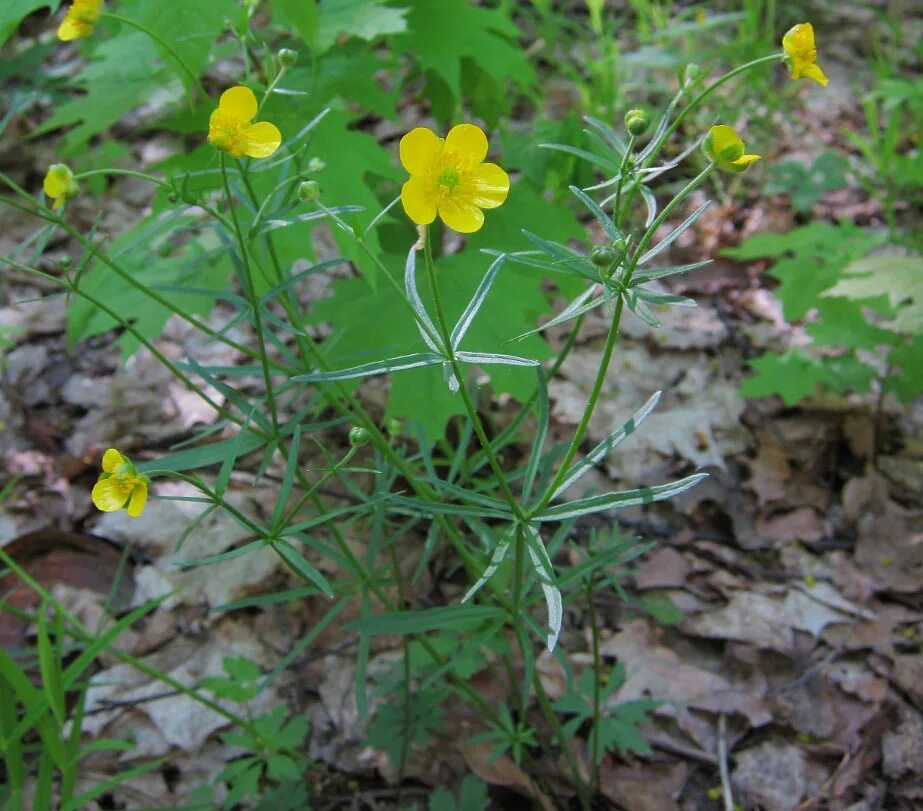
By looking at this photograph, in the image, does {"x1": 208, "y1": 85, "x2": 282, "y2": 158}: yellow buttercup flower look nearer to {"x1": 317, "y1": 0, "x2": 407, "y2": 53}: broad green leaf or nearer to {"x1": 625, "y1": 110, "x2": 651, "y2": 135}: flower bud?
{"x1": 625, "y1": 110, "x2": 651, "y2": 135}: flower bud

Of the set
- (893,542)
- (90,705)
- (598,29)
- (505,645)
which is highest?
(598,29)

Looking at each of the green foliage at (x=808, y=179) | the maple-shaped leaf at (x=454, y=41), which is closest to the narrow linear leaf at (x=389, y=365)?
the maple-shaped leaf at (x=454, y=41)

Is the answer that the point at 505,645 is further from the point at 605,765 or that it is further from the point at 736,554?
the point at 736,554

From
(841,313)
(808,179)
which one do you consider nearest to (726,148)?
(841,313)

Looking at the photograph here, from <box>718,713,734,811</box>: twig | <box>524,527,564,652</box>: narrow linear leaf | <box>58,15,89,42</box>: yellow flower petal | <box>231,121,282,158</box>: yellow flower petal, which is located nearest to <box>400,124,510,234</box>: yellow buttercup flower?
<box>231,121,282,158</box>: yellow flower petal

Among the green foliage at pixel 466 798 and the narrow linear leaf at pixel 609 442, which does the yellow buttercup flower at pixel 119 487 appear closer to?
the narrow linear leaf at pixel 609 442

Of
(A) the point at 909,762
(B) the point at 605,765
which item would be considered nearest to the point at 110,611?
(B) the point at 605,765

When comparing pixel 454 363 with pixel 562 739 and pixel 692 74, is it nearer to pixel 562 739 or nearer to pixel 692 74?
pixel 692 74
